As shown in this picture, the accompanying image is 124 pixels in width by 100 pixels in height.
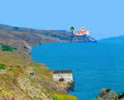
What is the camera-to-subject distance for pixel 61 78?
128 meters

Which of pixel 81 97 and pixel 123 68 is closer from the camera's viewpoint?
pixel 81 97

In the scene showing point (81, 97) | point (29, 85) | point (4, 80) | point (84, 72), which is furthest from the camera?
point (84, 72)

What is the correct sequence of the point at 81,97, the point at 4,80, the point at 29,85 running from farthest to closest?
the point at 81,97
the point at 29,85
the point at 4,80

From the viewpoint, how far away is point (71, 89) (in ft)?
412

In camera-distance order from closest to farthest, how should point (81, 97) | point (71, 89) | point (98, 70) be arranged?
point (81, 97) → point (71, 89) → point (98, 70)

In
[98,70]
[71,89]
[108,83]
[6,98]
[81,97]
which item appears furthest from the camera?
[98,70]

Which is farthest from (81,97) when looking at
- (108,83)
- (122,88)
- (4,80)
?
(4,80)

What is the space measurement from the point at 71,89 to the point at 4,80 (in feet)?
182

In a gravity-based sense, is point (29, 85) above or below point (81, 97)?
above

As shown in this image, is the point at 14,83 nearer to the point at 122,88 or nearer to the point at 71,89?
the point at 71,89

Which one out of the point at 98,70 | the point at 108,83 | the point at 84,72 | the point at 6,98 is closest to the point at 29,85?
the point at 6,98

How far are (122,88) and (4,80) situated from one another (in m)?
70.6

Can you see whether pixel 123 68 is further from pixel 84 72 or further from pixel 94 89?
pixel 94 89

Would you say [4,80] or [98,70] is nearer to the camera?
[4,80]
